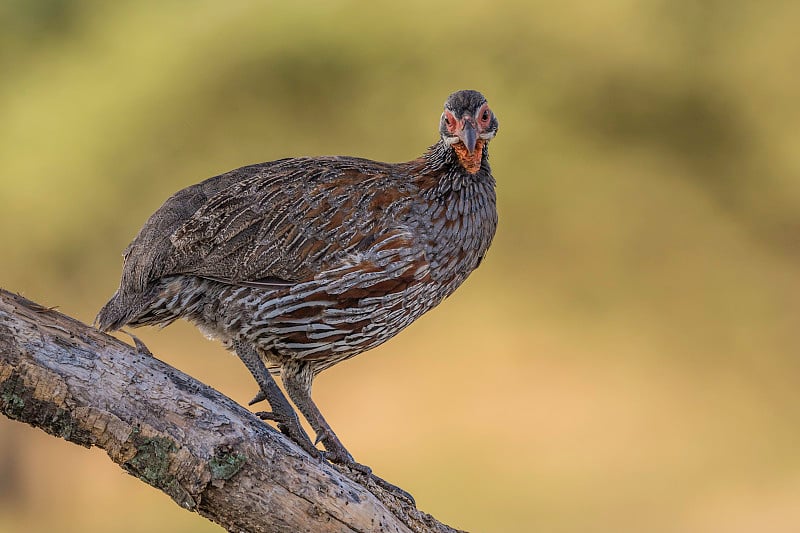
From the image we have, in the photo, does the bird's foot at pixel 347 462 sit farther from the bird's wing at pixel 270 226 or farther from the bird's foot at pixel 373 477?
the bird's wing at pixel 270 226

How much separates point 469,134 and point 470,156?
219 mm

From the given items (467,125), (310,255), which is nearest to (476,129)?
(467,125)

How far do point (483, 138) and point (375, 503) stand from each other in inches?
90.9

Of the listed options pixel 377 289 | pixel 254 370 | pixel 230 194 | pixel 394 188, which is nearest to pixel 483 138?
pixel 394 188

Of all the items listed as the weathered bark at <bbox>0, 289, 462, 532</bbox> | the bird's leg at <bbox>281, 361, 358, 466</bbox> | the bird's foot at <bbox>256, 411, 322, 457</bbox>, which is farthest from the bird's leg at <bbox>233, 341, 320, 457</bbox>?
the weathered bark at <bbox>0, 289, 462, 532</bbox>

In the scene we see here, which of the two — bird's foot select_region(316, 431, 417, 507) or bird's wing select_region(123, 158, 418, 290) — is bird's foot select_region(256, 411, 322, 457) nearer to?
bird's foot select_region(316, 431, 417, 507)

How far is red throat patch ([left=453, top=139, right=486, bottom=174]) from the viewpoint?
239 inches

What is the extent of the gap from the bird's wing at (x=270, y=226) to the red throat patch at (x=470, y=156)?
1.49 feet

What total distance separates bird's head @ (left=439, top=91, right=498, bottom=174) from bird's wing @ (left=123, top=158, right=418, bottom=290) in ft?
1.56

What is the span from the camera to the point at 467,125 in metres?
5.89

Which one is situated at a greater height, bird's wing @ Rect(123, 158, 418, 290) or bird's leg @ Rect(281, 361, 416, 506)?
bird's wing @ Rect(123, 158, 418, 290)

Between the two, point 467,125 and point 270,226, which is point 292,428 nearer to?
point 270,226

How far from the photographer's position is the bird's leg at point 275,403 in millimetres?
5441

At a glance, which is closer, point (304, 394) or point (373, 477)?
point (373, 477)
